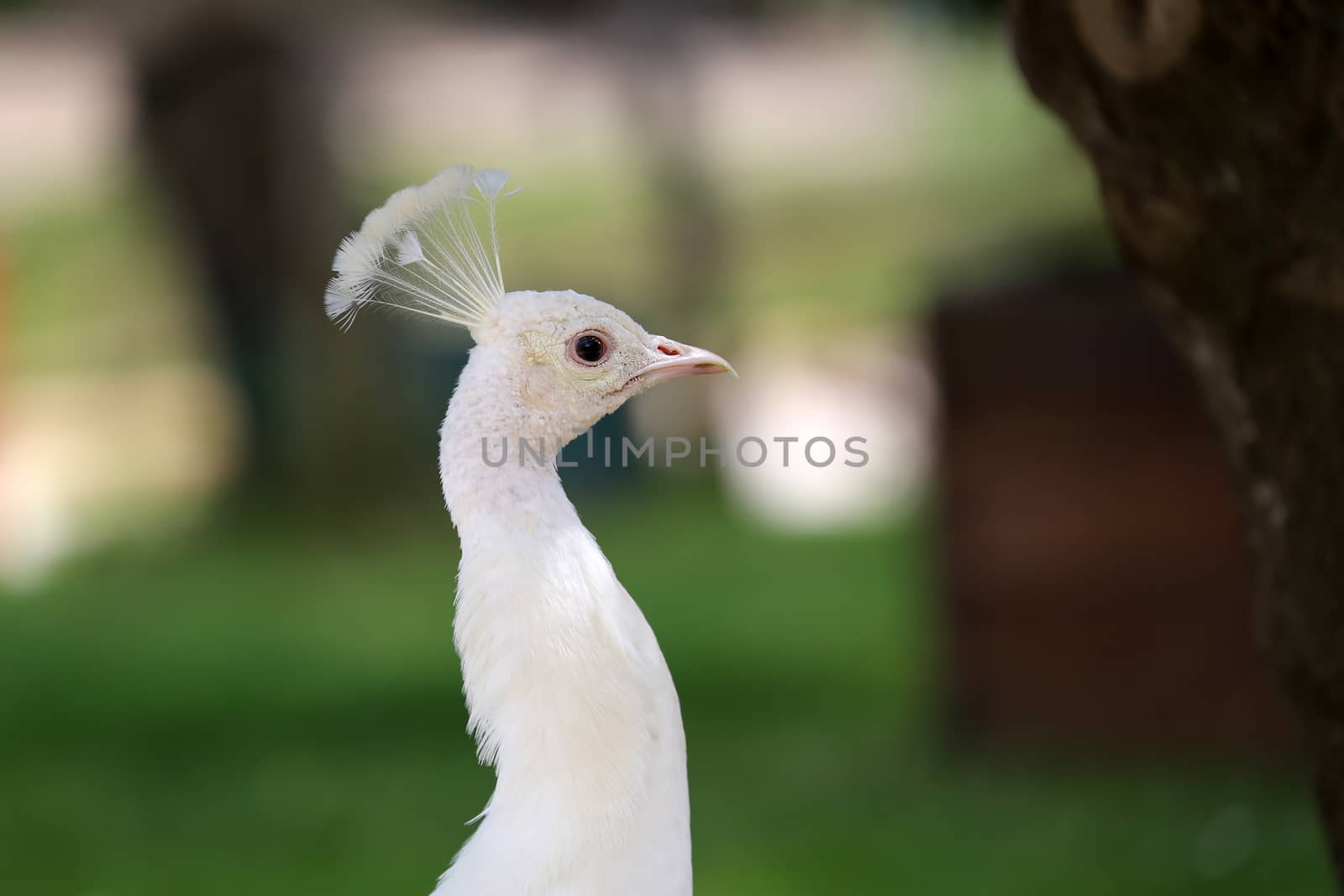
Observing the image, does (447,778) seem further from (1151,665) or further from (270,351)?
(270,351)

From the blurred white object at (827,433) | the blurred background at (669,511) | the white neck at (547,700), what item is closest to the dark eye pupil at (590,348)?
the white neck at (547,700)

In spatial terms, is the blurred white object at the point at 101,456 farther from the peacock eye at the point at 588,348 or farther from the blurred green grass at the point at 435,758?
the peacock eye at the point at 588,348

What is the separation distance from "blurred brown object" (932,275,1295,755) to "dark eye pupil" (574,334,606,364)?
351 cm

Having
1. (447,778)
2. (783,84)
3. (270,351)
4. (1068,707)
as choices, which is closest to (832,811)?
(1068,707)

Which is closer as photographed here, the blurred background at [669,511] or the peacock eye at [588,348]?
the peacock eye at [588,348]

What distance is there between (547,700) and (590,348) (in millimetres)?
456

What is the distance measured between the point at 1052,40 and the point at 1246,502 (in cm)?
87

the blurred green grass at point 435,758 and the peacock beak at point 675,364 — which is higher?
the peacock beak at point 675,364

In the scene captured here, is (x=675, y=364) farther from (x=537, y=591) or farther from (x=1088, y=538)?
(x=1088, y=538)

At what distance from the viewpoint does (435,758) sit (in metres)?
5.97

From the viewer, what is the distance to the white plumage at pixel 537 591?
2.10 meters

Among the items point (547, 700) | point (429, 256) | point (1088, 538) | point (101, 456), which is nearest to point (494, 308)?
point (429, 256)

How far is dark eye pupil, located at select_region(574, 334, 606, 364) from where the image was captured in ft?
7.20

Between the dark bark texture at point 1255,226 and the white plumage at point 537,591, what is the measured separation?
2.89 ft
